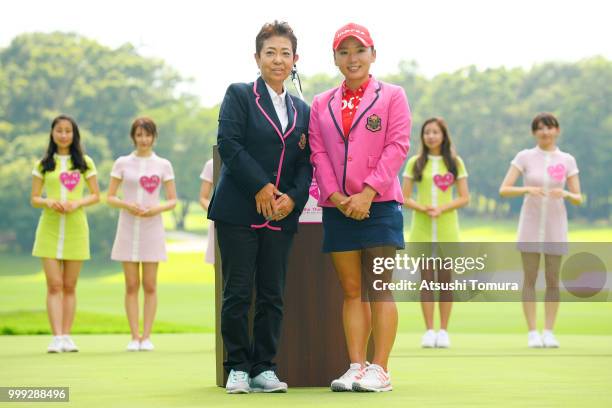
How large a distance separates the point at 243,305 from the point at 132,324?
349cm

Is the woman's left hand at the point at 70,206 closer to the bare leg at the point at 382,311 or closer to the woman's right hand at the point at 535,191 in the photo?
the woman's right hand at the point at 535,191

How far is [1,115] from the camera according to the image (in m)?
47.5

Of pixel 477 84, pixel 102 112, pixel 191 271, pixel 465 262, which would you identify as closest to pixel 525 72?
pixel 477 84

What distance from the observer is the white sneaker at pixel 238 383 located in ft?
16.7

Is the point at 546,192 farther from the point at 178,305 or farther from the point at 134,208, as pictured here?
the point at 178,305

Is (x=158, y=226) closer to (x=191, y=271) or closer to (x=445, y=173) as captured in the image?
(x=445, y=173)

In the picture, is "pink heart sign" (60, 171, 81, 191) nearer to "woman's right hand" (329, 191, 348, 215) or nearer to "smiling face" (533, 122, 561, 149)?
"smiling face" (533, 122, 561, 149)

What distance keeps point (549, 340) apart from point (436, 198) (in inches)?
51.8

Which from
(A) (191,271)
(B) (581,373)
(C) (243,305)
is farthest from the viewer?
(A) (191,271)

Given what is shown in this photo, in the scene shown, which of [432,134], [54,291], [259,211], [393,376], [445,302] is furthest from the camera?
[445,302]

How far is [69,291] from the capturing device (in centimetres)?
844

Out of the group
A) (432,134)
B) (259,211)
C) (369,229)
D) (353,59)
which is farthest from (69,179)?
(369,229)

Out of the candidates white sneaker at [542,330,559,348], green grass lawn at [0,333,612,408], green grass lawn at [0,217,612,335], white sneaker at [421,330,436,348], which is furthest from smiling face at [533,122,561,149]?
green grass lawn at [0,217,612,335]

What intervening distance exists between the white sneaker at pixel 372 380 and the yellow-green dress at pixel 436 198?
11.8 ft
